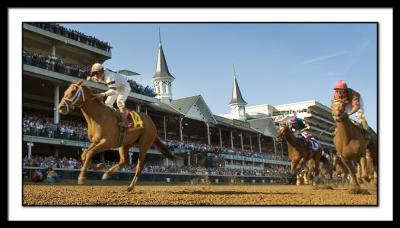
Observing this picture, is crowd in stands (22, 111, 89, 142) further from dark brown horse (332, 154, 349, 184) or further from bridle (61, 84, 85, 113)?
bridle (61, 84, 85, 113)

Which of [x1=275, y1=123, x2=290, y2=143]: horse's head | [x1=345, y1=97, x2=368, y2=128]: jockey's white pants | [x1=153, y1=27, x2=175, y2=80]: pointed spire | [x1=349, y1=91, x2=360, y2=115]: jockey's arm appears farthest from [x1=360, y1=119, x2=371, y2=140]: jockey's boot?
[x1=153, y1=27, x2=175, y2=80]: pointed spire

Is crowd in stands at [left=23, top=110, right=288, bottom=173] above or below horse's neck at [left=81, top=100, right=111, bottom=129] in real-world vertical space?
below

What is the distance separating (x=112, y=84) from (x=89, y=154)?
208 cm

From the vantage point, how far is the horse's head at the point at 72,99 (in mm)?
10664

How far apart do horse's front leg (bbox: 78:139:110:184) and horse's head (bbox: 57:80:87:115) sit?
3.20 feet

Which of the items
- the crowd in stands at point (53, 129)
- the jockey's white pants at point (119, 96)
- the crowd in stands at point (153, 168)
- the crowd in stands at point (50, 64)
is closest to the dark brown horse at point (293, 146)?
the crowd in stands at point (153, 168)

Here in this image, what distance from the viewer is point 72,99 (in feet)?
35.2

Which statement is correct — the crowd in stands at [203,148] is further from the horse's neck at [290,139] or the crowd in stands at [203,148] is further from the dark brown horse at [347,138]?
the dark brown horse at [347,138]

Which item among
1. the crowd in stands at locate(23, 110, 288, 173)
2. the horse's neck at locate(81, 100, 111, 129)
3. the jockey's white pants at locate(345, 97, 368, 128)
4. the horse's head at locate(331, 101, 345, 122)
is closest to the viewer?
the horse's neck at locate(81, 100, 111, 129)

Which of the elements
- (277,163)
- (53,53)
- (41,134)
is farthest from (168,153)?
(277,163)

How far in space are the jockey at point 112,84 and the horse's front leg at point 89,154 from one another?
820 mm

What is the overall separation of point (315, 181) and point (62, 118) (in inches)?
757

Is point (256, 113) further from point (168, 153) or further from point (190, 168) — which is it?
point (168, 153)

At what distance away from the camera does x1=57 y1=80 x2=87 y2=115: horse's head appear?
1066 centimetres
